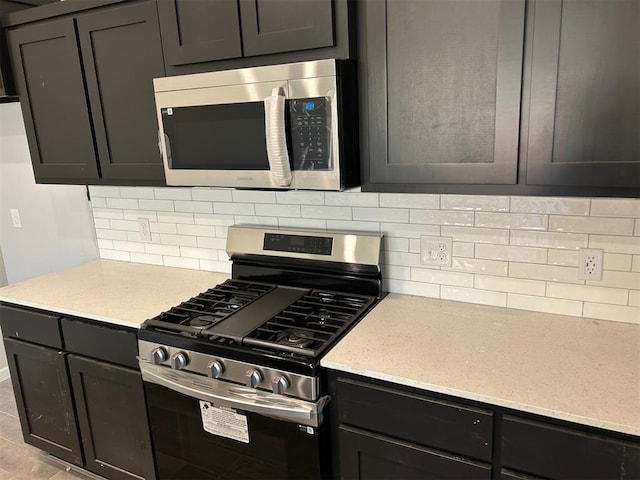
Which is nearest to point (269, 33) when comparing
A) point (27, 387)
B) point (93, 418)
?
point (93, 418)

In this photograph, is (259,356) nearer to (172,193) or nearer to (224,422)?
(224,422)

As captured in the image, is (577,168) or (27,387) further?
(27,387)

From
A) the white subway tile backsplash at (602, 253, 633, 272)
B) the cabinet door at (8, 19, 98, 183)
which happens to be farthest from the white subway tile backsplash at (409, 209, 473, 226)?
the cabinet door at (8, 19, 98, 183)

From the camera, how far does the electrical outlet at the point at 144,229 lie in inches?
102

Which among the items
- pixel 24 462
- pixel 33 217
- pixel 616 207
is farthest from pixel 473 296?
pixel 33 217

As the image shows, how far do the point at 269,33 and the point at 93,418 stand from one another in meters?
1.77

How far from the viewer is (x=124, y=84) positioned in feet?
6.56

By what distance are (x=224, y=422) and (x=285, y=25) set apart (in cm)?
134

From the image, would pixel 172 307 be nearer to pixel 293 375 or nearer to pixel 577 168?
pixel 293 375

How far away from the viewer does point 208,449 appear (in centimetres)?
178

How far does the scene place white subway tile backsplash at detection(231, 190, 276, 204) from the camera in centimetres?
219

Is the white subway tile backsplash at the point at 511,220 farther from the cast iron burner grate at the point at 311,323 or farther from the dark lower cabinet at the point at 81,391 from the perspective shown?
the dark lower cabinet at the point at 81,391

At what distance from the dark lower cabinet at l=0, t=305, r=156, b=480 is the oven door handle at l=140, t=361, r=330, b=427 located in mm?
211

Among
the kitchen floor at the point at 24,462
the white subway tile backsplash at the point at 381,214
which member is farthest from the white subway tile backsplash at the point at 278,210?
the kitchen floor at the point at 24,462
